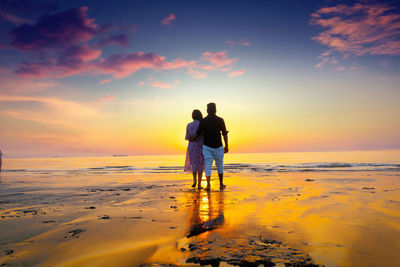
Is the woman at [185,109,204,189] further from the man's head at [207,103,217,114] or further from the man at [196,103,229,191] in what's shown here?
the man's head at [207,103,217,114]

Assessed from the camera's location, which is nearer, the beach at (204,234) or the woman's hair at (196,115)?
the beach at (204,234)

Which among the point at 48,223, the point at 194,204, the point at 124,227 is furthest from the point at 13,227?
the point at 194,204

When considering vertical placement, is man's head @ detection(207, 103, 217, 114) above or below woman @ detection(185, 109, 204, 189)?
above

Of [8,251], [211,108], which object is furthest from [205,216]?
[211,108]

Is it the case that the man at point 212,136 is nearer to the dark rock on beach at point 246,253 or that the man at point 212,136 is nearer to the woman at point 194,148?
the woman at point 194,148

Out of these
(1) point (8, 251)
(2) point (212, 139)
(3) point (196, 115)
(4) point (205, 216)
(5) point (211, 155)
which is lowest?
(4) point (205, 216)

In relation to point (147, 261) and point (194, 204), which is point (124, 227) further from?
point (194, 204)

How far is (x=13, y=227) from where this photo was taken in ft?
11.3

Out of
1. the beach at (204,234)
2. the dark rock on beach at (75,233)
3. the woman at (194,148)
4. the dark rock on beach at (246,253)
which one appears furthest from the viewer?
the woman at (194,148)

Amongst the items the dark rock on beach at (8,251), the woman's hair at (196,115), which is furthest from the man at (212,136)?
the dark rock on beach at (8,251)

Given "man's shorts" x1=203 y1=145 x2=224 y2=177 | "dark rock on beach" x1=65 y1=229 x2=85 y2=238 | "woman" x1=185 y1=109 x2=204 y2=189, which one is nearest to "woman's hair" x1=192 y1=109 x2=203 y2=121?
"woman" x1=185 y1=109 x2=204 y2=189

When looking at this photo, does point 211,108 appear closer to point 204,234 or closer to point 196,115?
point 196,115

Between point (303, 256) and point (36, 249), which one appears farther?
point (36, 249)

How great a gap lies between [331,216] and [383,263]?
1.83 meters
